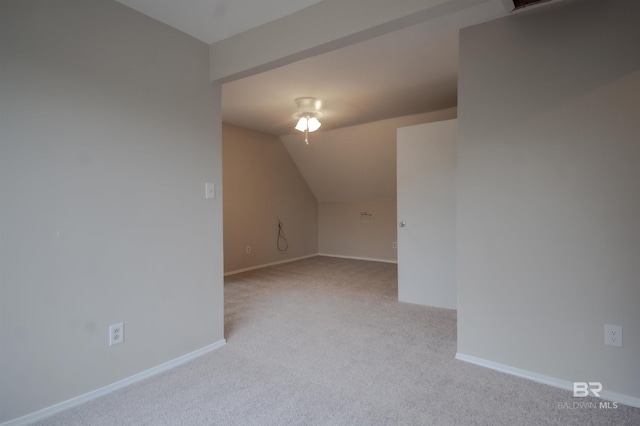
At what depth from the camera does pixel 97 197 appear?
2014 millimetres

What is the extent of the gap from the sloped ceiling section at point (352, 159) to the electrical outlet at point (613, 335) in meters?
3.28

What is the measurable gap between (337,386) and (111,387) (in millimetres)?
1381

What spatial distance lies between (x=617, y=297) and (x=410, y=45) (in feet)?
7.21

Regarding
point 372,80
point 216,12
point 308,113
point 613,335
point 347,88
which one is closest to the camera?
point 613,335

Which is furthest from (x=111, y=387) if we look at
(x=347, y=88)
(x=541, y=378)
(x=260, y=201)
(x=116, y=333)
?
(x=260, y=201)

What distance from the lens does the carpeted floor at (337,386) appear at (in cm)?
178

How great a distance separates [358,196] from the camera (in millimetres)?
6691

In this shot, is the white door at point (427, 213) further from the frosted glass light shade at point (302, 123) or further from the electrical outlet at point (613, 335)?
the electrical outlet at point (613, 335)

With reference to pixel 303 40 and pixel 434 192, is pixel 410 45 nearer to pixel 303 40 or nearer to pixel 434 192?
pixel 303 40

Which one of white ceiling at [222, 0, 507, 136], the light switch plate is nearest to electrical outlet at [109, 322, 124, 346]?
the light switch plate

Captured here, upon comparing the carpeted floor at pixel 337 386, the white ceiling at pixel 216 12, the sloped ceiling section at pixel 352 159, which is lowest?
the carpeted floor at pixel 337 386

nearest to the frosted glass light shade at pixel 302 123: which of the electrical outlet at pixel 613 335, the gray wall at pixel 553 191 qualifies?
the gray wall at pixel 553 191

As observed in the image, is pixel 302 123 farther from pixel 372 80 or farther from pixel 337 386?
pixel 337 386

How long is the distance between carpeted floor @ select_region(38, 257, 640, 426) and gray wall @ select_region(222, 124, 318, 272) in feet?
7.58
